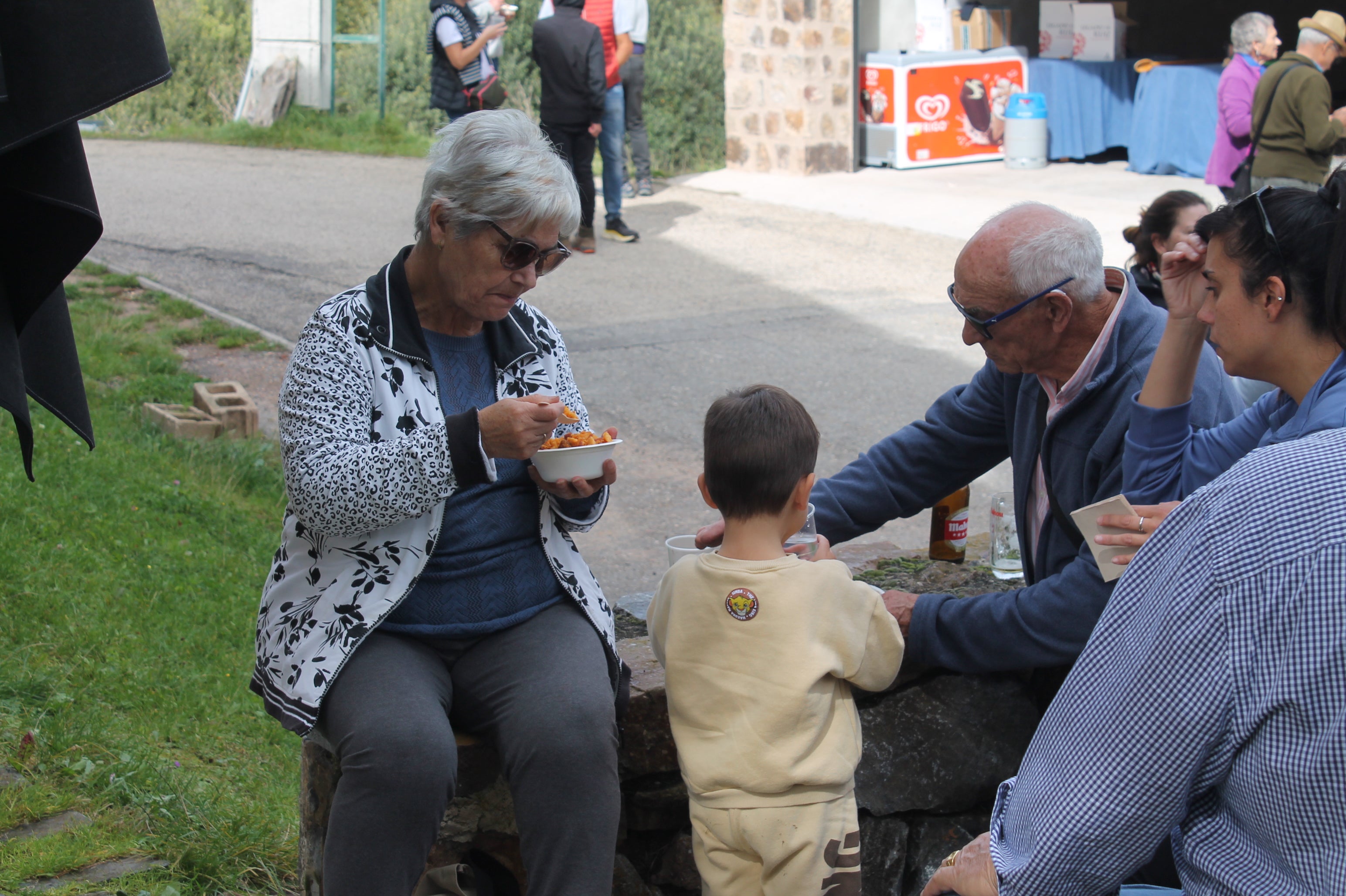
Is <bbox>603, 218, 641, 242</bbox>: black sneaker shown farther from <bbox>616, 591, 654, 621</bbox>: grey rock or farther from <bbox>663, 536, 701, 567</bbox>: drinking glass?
<bbox>663, 536, 701, 567</bbox>: drinking glass

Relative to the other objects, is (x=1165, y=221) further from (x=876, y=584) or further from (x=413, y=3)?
(x=413, y=3)

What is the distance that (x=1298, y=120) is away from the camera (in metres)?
7.78

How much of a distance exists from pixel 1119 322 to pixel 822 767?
1.15 meters

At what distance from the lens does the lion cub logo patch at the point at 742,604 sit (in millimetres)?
2203

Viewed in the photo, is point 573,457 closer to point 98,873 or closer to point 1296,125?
point 98,873

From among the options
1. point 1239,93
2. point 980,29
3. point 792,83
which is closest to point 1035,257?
point 1239,93

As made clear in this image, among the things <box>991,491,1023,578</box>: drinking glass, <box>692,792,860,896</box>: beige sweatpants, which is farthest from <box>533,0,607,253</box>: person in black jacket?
<box>692,792,860,896</box>: beige sweatpants

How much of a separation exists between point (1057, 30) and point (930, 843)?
14167 mm

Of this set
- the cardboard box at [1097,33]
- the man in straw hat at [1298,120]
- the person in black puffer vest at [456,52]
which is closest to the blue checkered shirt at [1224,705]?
the man in straw hat at [1298,120]

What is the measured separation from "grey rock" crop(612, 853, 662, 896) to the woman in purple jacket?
7.49 m

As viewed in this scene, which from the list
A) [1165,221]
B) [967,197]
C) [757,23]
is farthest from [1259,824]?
[757,23]

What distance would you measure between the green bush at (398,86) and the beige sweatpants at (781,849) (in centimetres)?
1356

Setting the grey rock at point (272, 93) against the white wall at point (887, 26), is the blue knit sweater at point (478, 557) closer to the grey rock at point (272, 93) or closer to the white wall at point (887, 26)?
the white wall at point (887, 26)

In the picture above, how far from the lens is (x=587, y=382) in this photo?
714 cm
